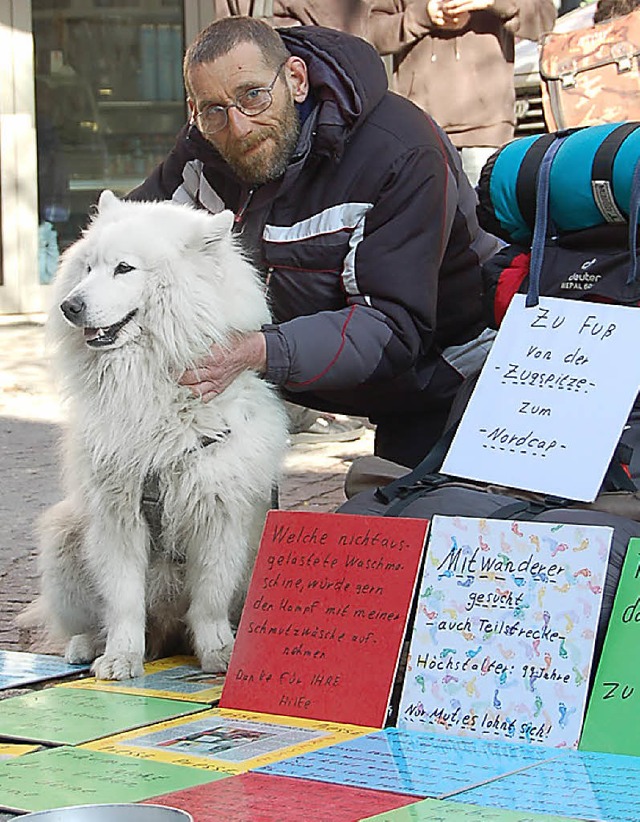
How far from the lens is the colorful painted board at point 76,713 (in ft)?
9.48

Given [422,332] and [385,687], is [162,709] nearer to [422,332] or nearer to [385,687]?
[385,687]

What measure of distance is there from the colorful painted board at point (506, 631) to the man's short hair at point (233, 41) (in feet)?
4.26

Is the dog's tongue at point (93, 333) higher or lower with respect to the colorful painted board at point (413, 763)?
higher

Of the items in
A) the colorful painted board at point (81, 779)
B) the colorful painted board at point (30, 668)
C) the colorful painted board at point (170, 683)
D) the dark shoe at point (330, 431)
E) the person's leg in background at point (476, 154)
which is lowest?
the dark shoe at point (330, 431)

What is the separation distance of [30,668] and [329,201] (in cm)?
141

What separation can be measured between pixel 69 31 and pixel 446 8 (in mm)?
5505

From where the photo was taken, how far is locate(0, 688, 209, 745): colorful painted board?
114 inches

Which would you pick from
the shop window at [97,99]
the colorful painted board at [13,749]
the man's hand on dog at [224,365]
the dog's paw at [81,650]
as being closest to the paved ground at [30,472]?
the dog's paw at [81,650]

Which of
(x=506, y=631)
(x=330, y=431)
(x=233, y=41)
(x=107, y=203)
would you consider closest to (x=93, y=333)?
(x=107, y=203)

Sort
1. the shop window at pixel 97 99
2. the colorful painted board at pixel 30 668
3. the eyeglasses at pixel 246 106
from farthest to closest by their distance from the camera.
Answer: the shop window at pixel 97 99, the eyeglasses at pixel 246 106, the colorful painted board at pixel 30 668

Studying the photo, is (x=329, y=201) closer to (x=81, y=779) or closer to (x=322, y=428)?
Answer: (x=81, y=779)

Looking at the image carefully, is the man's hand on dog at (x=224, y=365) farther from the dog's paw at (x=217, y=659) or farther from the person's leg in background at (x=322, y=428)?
the person's leg in background at (x=322, y=428)

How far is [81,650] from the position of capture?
3.54m

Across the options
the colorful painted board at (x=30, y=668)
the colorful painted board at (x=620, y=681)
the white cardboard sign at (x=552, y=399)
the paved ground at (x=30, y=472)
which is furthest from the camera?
the paved ground at (x=30, y=472)
